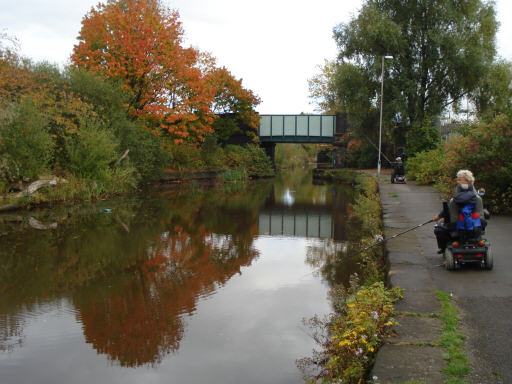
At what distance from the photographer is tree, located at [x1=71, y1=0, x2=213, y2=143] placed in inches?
975

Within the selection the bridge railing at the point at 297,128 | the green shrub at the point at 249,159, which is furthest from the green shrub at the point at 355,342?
the bridge railing at the point at 297,128

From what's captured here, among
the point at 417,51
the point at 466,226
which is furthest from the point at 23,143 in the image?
the point at 417,51

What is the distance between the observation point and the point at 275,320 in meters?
6.12

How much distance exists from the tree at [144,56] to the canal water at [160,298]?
1328cm

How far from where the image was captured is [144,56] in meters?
24.7

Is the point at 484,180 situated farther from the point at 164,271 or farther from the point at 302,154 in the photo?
the point at 302,154

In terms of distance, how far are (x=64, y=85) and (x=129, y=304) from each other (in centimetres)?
1639

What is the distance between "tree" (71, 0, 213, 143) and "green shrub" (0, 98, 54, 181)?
332 inches

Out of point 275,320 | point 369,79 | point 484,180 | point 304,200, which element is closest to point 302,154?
point 369,79

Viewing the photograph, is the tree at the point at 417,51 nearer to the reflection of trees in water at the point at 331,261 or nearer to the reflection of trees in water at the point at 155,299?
the reflection of trees in water at the point at 331,261

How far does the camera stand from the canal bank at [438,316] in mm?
3594

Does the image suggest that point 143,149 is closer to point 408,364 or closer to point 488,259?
point 488,259

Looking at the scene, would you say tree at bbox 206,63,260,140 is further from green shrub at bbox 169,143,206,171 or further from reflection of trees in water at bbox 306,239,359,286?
reflection of trees in water at bbox 306,239,359,286

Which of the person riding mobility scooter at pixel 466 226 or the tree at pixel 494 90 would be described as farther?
the tree at pixel 494 90
